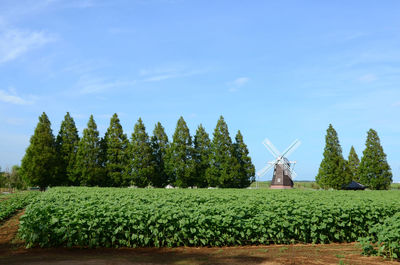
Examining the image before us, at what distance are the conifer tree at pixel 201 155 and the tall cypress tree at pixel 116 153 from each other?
11305mm

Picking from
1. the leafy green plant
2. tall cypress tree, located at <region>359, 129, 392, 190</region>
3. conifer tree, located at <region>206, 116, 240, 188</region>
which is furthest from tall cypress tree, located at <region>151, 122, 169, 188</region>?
the leafy green plant

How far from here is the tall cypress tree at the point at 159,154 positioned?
51.8 meters

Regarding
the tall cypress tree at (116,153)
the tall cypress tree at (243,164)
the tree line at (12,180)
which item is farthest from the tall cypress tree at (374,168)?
the tree line at (12,180)

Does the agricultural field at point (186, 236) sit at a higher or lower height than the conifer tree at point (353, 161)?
lower

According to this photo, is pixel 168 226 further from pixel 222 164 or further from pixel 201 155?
pixel 201 155

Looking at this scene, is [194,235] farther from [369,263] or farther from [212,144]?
[212,144]

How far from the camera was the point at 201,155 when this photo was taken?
54.3 meters

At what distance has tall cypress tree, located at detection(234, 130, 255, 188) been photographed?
2095 inches

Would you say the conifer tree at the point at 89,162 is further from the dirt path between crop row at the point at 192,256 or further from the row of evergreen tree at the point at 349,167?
the dirt path between crop row at the point at 192,256

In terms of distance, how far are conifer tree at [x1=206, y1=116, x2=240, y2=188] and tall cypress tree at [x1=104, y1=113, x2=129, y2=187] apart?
44.2ft

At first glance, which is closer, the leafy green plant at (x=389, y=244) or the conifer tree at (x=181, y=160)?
the leafy green plant at (x=389, y=244)

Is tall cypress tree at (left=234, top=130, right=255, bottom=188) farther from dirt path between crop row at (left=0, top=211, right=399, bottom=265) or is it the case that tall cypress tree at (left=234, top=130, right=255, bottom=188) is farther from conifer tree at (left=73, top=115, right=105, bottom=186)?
dirt path between crop row at (left=0, top=211, right=399, bottom=265)

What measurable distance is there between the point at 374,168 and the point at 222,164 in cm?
2752

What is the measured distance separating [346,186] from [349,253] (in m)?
49.0
